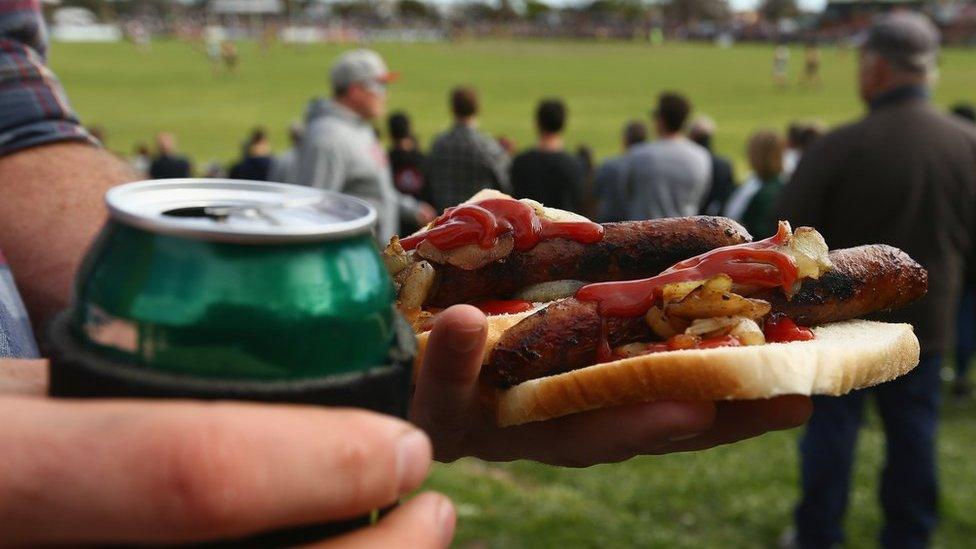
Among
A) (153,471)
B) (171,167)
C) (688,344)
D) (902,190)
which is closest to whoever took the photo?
(153,471)

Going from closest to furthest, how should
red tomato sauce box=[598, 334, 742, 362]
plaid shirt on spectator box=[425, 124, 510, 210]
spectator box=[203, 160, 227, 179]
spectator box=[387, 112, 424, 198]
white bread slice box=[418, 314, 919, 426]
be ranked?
white bread slice box=[418, 314, 919, 426], red tomato sauce box=[598, 334, 742, 362], plaid shirt on spectator box=[425, 124, 510, 210], spectator box=[203, 160, 227, 179], spectator box=[387, 112, 424, 198]

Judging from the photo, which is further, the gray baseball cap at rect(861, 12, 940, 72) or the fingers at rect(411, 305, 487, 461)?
the gray baseball cap at rect(861, 12, 940, 72)

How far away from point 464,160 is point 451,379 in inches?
295

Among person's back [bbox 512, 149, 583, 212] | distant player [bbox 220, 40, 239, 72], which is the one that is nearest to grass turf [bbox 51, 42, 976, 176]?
distant player [bbox 220, 40, 239, 72]

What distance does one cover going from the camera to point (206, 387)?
0.85 m

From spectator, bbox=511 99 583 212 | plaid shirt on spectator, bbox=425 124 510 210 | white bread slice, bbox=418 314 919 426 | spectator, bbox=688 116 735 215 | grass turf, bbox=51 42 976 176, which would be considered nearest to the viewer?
white bread slice, bbox=418 314 919 426

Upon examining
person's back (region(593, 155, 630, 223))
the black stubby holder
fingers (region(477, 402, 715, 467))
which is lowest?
person's back (region(593, 155, 630, 223))

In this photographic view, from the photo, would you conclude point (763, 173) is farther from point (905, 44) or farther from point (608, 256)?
point (608, 256)

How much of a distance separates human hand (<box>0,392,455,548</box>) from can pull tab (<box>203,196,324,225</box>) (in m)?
0.23

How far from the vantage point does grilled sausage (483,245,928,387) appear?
1.97 m

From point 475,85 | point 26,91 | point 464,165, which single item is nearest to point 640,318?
point 26,91

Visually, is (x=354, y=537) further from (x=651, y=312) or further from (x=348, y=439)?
(x=651, y=312)

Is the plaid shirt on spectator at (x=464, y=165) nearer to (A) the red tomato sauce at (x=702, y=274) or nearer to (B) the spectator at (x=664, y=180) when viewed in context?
(B) the spectator at (x=664, y=180)

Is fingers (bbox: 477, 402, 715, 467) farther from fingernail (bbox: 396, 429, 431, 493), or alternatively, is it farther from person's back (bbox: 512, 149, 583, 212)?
person's back (bbox: 512, 149, 583, 212)
